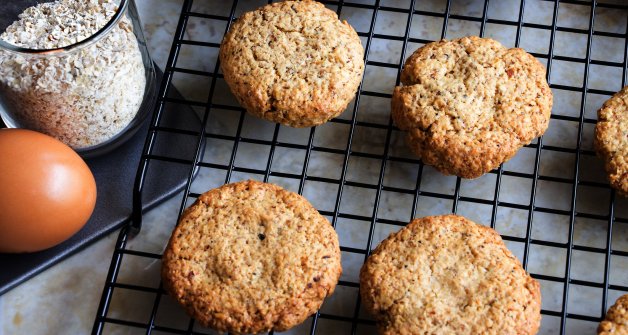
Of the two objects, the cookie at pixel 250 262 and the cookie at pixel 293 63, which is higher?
the cookie at pixel 293 63

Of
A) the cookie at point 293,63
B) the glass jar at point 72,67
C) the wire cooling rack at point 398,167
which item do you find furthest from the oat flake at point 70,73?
the cookie at point 293,63

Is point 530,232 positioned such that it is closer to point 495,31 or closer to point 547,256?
point 547,256

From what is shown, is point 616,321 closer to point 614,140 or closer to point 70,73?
point 614,140

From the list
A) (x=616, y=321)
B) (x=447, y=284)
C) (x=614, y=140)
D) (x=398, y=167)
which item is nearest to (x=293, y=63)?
(x=398, y=167)

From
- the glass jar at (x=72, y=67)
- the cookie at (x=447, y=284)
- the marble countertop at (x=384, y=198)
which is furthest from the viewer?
the marble countertop at (x=384, y=198)

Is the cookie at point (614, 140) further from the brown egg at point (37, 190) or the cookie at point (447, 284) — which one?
the brown egg at point (37, 190)

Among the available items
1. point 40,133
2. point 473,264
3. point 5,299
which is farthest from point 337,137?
point 5,299

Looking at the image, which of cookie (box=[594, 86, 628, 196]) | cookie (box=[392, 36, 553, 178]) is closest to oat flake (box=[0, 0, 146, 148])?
cookie (box=[392, 36, 553, 178])
